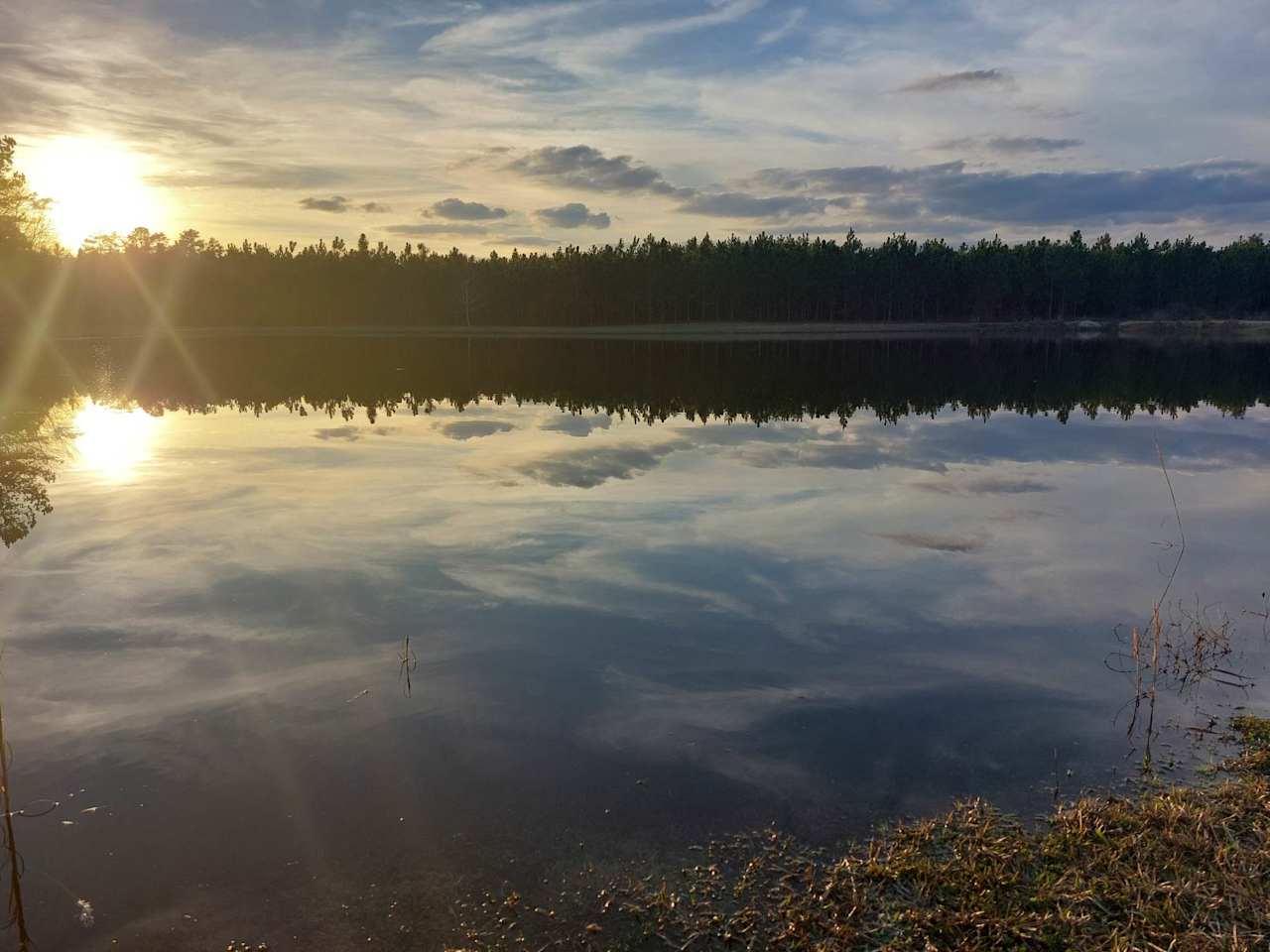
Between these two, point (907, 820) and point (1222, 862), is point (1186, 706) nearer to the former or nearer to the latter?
point (1222, 862)

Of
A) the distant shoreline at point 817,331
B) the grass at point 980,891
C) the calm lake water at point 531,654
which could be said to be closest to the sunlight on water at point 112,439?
the calm lake water at point 531,654

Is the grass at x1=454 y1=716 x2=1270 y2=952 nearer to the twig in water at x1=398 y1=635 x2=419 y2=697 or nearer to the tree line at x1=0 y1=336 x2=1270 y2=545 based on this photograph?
the twig in water at x1=398 y1=635 x2=419 y2=697

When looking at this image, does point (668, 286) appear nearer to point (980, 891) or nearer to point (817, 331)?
point (817, 331)

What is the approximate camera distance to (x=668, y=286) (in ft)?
498

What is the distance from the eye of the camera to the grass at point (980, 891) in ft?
22.1

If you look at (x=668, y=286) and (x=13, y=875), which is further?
(x=668, y=286)

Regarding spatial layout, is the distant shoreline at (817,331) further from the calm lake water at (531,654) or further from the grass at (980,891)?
the grass at (980,891)

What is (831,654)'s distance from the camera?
12.7m

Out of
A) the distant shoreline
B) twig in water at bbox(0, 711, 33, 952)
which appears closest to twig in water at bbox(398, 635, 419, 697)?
Answer: twig in water at bbox(0, 711, 33, 952)

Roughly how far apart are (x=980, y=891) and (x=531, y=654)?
279 inches

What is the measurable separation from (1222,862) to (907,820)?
2.65m

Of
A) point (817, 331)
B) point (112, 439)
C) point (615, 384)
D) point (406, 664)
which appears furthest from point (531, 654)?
point (817, 331)

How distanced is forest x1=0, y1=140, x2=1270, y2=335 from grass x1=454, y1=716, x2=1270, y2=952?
146316 mm

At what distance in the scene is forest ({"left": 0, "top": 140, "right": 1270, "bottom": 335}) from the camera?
6029 inches
